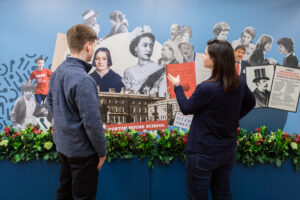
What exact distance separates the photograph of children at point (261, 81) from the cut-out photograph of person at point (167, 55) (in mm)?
878

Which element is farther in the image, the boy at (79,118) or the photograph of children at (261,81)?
the photograph of children at (261,81)

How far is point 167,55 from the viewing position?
2.20 metres

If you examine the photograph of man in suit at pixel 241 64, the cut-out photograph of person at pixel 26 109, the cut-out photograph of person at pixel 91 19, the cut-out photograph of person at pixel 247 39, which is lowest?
the cut-out photograph of person at pixel 26 109

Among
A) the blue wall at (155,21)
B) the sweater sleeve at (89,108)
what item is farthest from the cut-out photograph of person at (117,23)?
the sweater sleeve at (89,108)

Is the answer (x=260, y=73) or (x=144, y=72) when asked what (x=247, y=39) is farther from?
(x=144, y=72)

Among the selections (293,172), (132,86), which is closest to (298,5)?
(293,172)

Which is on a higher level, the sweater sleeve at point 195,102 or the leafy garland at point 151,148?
the sweater sleeve at point 195,102

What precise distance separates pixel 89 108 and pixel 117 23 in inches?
55.7

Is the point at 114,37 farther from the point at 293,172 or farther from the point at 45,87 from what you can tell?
the point at 293,172

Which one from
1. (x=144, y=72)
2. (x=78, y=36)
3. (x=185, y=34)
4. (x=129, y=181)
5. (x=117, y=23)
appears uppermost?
(x=117, y=23)

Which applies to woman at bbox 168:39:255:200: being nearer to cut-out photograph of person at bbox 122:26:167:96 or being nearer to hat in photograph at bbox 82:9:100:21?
cut-out photograph of person at bbox 122:26:167:96

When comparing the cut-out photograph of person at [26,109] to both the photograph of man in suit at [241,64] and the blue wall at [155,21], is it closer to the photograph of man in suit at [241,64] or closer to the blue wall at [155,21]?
the blue wall at [155,21]

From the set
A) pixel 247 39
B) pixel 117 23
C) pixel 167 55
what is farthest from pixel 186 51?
pixel 117 23

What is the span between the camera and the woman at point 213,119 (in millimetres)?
1159
